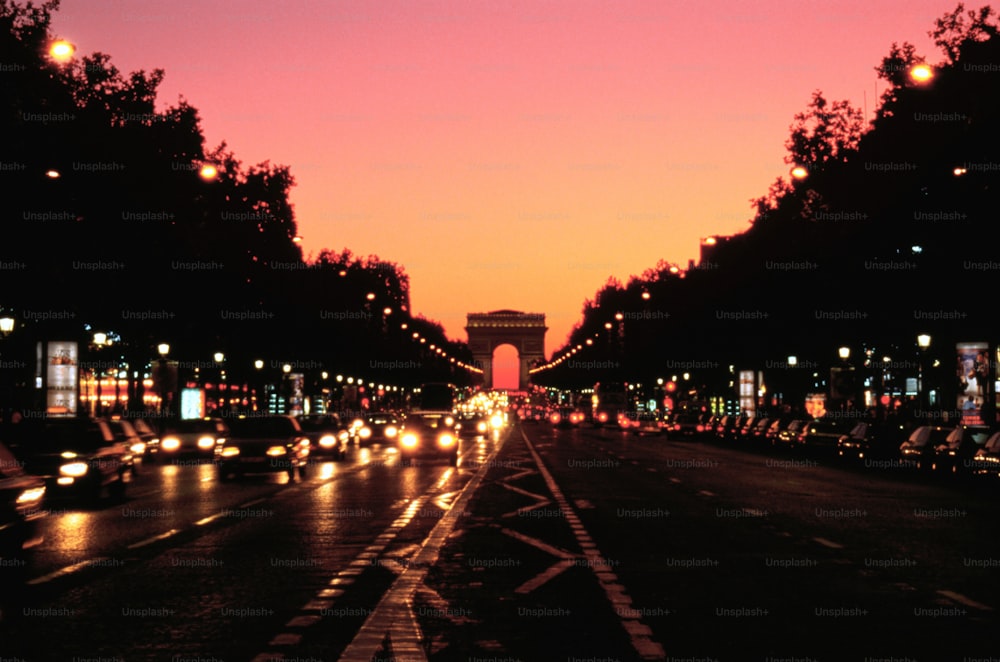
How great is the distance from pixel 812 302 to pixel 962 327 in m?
16.2

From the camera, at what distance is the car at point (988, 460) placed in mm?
34241

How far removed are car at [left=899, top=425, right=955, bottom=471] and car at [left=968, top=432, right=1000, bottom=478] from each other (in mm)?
5661

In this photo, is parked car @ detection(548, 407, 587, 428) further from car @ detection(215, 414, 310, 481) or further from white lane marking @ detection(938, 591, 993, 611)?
white lane marking @ detection(938, 591, 993, 611)

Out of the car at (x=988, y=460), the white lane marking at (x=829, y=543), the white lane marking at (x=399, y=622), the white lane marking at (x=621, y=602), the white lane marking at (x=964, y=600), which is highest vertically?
the car at (x=988, y=460)

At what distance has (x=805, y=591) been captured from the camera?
13852 millimetres

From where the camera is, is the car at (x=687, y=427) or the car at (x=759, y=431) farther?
the car at (x=687, y=427)

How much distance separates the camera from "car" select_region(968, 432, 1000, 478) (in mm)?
34241

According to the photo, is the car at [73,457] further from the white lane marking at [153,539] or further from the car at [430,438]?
the car at [430,438]

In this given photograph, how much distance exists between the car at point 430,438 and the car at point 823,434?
17451mm

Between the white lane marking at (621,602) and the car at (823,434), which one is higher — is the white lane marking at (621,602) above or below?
below

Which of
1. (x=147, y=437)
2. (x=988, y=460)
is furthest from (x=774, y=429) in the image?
(x=988, y=460)

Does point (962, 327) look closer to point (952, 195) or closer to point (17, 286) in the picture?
point (952, 195)

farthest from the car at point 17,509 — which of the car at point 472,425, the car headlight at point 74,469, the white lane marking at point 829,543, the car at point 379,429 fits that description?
the car at point 472,425

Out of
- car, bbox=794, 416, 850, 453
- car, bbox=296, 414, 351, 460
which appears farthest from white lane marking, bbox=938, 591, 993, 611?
car, bbox=794, 416, 850, 453
